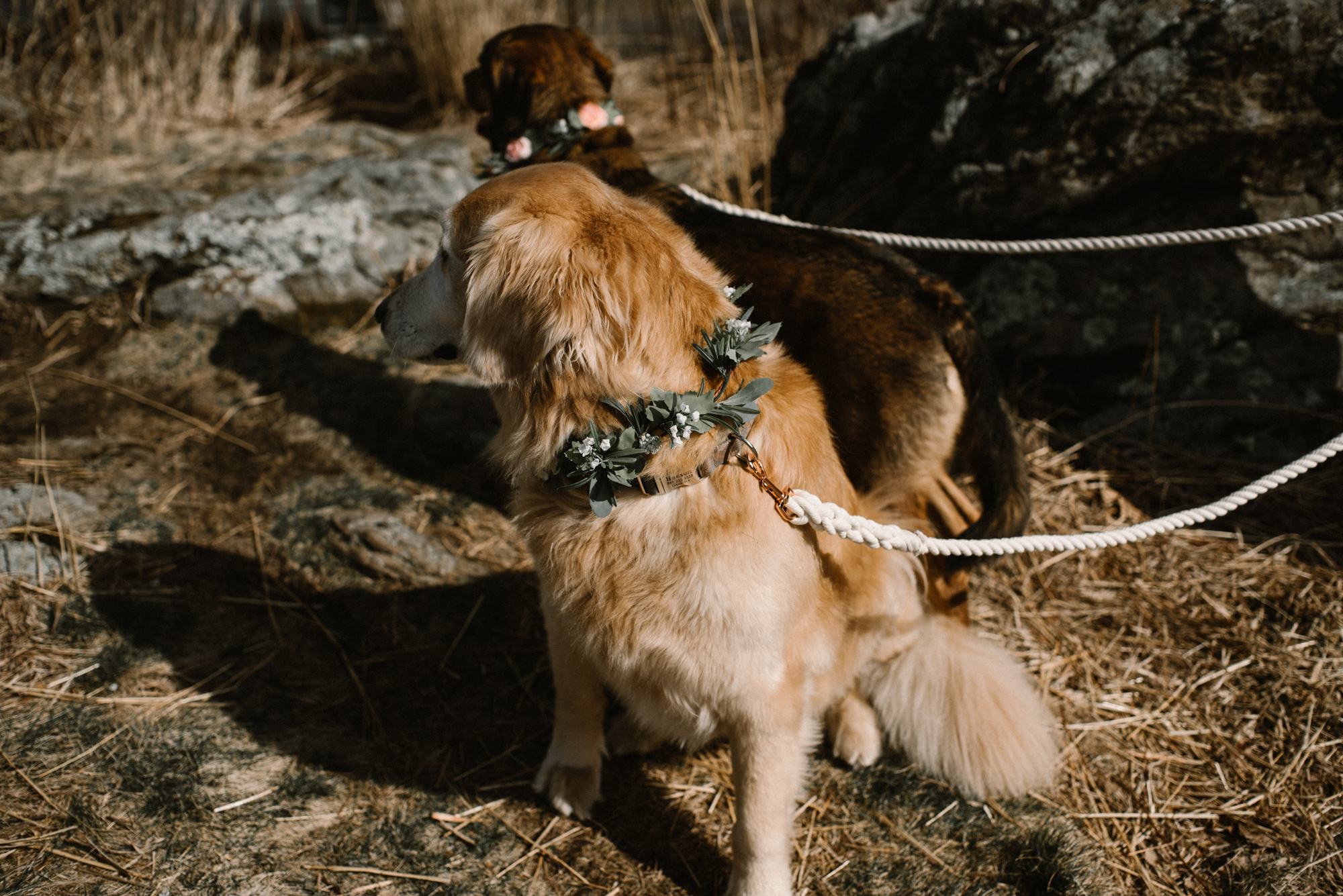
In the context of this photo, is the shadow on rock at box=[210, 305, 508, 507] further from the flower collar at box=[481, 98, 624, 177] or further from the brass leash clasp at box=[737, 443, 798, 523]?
the brass leash clasp at box=[737, 443, 798, 523]

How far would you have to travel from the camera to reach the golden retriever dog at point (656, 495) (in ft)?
5.29

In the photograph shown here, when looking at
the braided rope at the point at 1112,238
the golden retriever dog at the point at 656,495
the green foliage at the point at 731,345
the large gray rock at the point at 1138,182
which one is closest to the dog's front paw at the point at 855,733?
the golden retriever dog at the point at 656,495

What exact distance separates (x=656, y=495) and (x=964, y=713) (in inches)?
52.5

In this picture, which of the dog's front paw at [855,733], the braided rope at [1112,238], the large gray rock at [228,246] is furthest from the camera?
the large gray rock at [228,246]

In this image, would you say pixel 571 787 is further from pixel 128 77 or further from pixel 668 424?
pixel 128 77

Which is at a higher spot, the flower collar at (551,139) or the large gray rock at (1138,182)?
the flower collar at (551,139)

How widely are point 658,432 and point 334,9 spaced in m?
8.76

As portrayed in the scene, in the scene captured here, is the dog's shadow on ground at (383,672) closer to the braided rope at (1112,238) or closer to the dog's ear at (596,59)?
the braided rope at (1112,238)

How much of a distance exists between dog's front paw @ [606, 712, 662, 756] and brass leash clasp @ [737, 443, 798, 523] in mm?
1132

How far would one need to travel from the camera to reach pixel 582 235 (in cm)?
161

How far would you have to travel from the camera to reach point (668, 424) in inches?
63.6

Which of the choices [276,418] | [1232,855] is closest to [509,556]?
[276,418]

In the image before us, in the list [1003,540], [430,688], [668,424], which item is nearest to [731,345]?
[668,424]

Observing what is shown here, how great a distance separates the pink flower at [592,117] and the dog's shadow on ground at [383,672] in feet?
6.35
